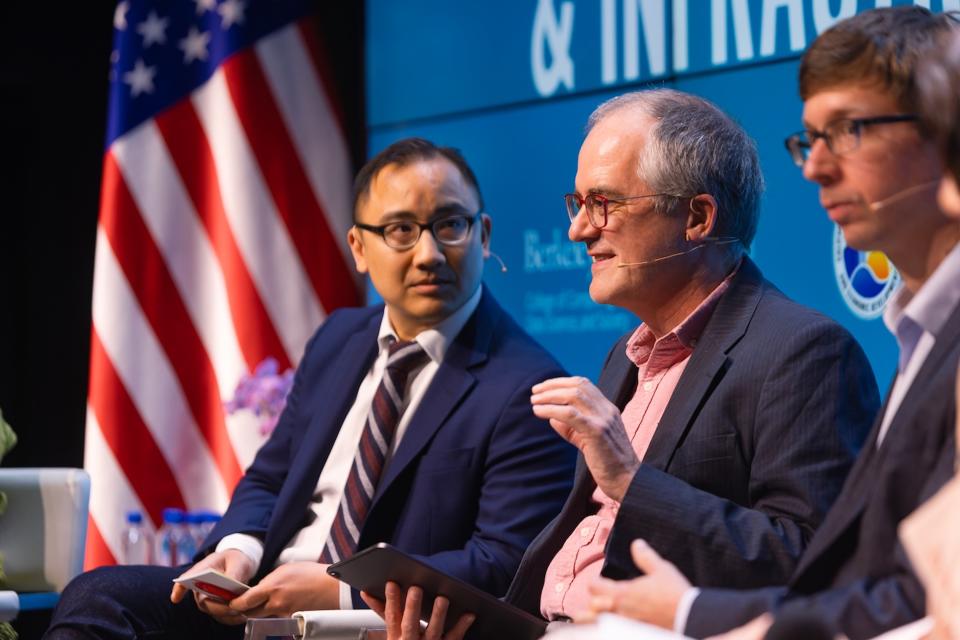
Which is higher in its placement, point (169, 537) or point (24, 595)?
point (24, 595)

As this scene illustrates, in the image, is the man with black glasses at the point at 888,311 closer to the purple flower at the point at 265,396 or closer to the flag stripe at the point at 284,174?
the purple flower at the point at 265,396

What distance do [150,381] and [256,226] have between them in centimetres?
73

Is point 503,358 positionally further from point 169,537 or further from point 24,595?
point 169,537

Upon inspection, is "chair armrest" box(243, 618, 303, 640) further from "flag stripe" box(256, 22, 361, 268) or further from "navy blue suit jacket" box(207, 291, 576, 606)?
"flag stripe" box(256, 22, 361, 268)

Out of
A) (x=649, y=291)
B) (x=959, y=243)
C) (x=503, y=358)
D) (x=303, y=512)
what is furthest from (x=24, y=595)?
(x=959, y=243)

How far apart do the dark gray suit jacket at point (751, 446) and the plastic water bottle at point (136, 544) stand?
9.89ft

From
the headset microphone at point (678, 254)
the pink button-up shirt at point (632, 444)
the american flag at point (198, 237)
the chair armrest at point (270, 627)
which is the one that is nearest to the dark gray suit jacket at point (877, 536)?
the pink button-up shirt at point (632, 444)

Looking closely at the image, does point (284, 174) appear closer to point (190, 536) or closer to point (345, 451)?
point (190, 536)

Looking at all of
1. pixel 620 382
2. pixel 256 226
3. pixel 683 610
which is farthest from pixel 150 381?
pixel 683 610

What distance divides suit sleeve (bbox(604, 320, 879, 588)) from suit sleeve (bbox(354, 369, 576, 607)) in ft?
2.28

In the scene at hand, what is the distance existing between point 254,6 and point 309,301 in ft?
3.91

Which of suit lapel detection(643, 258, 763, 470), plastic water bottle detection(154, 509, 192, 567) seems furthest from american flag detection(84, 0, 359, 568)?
suit lapel detection(643, 258, 763, 470)

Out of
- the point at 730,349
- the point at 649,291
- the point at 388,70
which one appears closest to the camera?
the point at 730,349

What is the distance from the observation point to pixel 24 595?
3301mm
